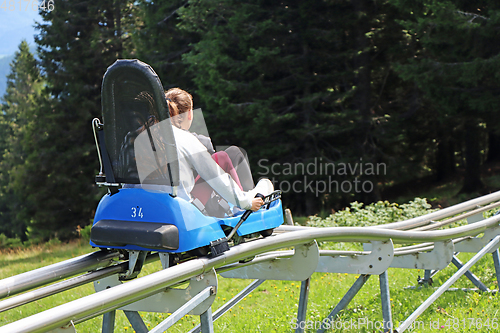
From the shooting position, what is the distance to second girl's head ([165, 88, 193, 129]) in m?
2.72

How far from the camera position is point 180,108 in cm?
276

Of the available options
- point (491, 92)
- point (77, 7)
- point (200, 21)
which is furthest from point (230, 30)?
point (77, 7)

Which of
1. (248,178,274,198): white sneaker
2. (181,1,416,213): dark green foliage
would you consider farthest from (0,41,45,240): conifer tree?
(248,178,274,198): white sneaker

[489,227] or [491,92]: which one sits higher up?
A: [491,92]

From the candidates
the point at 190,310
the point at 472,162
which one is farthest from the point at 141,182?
the point at 472,162

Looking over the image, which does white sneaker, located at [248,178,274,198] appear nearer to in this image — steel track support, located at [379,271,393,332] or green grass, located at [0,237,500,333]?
steel track support, located at [379,271,393,332]

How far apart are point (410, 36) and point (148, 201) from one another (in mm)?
13274

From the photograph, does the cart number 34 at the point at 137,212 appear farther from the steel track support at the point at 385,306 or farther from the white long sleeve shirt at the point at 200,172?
the steel track support at the point at 385,306

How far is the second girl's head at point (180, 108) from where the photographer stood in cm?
272

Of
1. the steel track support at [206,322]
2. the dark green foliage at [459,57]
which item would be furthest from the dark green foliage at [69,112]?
the steel track support at [206,322]

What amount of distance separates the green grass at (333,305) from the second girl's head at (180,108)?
215cm

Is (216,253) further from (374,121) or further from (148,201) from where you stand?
(374,121)

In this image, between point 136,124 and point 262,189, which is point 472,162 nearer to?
point 262,189

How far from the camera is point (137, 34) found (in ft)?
56.6
